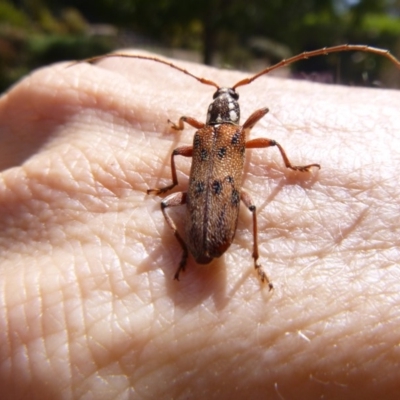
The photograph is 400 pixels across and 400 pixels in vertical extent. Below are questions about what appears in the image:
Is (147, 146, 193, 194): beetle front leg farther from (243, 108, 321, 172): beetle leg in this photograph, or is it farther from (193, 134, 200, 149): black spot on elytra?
(243, 108, 321, 172): beetle leg

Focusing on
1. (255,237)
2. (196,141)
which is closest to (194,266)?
(255,237)

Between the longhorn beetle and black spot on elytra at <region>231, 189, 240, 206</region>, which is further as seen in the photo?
black spot on elytra at <region>231, 189, 240, 206</region>

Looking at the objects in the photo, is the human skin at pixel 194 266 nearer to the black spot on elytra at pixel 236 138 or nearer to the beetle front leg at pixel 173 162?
the beetle front leg at pixel 173 162

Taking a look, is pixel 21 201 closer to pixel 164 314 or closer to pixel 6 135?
pixel 6 135

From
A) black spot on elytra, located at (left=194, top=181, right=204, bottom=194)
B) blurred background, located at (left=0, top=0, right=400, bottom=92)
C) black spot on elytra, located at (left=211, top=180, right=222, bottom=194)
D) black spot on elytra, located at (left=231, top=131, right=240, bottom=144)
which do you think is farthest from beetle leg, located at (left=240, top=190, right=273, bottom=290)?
blurred background, located at (left=0, top=0, right=400, bottom=92)

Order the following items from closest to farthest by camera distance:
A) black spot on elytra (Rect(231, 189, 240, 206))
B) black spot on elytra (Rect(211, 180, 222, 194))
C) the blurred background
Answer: black spot on elytra (Rect(231, 189, 240, 206))
black spot on elytra (Rect(211, 180, 222, 194))
the blurred background

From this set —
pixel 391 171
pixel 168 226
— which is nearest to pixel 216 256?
pixel 168 226
